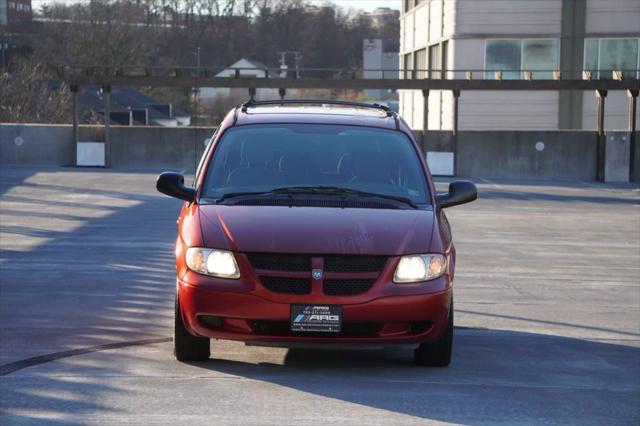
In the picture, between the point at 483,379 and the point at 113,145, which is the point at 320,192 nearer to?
the point at 483,379

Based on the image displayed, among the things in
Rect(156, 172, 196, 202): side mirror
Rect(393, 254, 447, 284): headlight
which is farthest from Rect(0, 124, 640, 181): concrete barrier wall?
Rect(393, 254, 447, 284): headlight

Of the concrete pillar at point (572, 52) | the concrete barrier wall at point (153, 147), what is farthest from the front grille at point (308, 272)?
the concrete pillar at point (572, 52)

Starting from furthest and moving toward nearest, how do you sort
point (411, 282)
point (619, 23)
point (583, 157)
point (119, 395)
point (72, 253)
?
point (619, 23), point (583, 157), point (72, 253), point (411, 282), point (119, 395)

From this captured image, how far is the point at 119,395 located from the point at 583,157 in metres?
29.8

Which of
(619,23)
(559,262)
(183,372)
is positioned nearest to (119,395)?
(183,372)

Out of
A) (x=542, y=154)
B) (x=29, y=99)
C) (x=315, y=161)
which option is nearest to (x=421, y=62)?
(x=29, y=99)

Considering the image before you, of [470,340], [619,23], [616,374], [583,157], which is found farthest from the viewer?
[619,23]

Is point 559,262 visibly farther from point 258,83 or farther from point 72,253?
point 258,83

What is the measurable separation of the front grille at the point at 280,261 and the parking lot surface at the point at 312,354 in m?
0.73

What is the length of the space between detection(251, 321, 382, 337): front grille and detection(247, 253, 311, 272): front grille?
34 cm

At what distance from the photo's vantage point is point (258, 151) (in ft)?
28.0

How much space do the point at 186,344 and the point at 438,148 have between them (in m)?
28.2

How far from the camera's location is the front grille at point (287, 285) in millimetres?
7258

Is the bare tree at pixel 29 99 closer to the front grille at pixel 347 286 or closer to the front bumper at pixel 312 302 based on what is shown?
the front bumper at pixel 312 302
